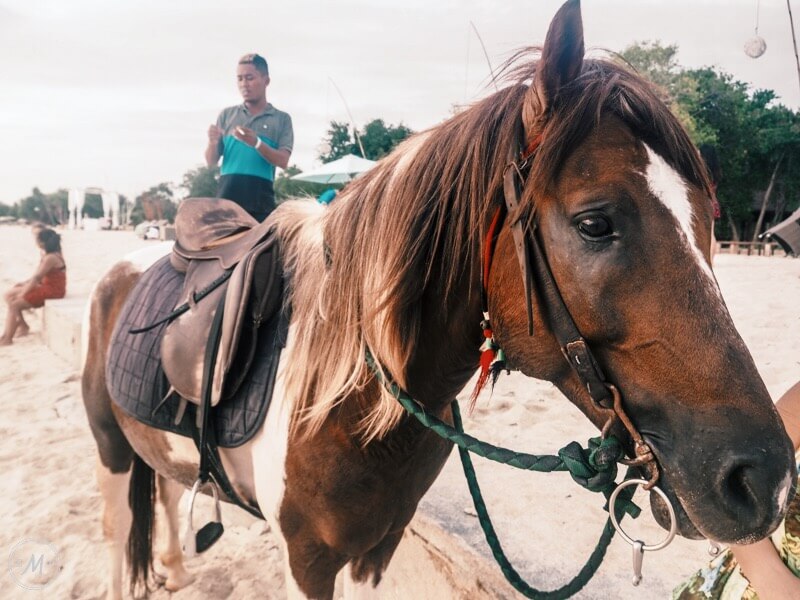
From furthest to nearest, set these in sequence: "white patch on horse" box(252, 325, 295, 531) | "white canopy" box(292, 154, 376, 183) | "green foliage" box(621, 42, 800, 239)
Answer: "green foliage" box(621, 42, 800, 239), "white canopy" box(292, 154, 376, 183), "white patch on horse" box(252, 325, 295, 531)

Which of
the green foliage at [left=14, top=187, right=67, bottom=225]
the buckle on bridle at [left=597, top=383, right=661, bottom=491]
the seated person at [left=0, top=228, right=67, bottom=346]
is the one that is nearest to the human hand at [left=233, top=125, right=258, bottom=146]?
the buckle on bridle at [left=597, top=383, right=661, bottom=491]

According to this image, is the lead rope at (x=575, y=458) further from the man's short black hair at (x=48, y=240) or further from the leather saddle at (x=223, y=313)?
the man's short black hair at (x=48, y=240)

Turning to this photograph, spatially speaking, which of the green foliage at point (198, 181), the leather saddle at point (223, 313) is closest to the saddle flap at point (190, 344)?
the leather saddle at point (223, 313)

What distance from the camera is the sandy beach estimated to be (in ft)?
7.31

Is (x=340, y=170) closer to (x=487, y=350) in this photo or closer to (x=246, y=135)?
(x=246, y=135)

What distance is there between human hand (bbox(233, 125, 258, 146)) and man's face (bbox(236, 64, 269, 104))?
1.42 ft

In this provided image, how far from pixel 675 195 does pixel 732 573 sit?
1034mm

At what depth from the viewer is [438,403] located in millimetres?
1364

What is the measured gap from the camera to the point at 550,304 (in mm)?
982

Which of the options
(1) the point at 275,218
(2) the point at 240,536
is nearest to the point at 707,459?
(1) the point at 275,218

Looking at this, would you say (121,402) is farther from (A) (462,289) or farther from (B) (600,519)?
(B) (600,519)

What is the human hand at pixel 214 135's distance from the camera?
2814 millimetres

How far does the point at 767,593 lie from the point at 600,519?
1592 mm

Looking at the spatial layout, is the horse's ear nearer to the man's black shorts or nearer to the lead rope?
the lead rope
